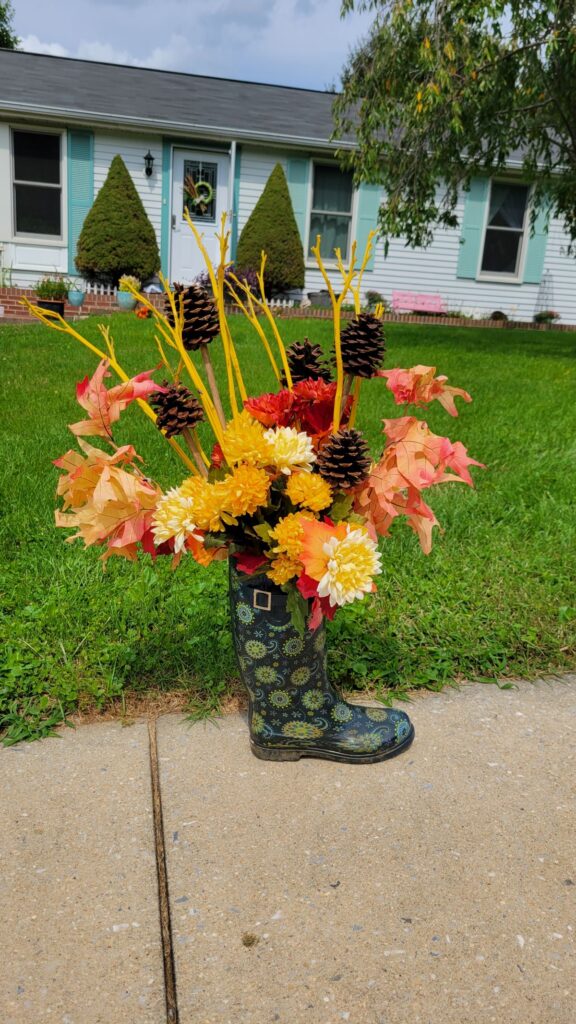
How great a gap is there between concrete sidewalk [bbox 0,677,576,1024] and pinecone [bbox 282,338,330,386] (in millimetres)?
1031

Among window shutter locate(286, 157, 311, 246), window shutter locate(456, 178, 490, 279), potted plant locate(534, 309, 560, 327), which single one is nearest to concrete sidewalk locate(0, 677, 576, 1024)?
window shutter locate(286, 157, 311, 246)

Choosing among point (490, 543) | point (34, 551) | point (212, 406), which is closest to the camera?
point (212, 406)

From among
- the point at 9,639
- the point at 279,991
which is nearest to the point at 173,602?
the point at 9,639

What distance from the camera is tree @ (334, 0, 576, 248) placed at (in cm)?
742

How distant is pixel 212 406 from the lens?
1855 millimetres

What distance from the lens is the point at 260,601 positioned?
1907mm

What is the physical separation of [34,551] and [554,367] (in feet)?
19.2

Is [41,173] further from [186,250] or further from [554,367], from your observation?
[554,367]

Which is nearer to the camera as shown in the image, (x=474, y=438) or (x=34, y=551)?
(x=34, y=551)

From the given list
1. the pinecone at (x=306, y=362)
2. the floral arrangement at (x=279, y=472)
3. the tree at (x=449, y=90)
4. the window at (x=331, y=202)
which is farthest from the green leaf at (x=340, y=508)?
the window at (x=331, y=202)

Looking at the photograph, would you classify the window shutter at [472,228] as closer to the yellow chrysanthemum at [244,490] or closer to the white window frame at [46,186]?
the white window frame at [46,186]

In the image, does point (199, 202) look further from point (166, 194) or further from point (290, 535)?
point (290, 535)

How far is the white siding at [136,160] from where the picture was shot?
12555 millimetres

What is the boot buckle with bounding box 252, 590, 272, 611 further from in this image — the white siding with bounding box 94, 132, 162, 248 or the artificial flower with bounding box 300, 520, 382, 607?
the white siding with bounding box 94, 132, 162, 248
